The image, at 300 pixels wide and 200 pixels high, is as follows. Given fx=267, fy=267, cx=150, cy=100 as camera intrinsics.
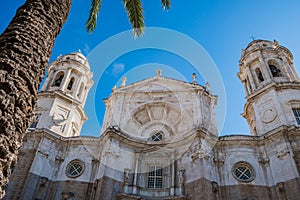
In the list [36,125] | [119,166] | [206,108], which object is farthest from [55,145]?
[206,108]

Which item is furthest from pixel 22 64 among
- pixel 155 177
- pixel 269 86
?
pixel 269 86

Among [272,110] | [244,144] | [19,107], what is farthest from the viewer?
[272,110]

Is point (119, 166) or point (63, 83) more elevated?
point (63, 83)

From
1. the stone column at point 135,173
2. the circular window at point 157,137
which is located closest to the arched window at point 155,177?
the stone column at point 135,173

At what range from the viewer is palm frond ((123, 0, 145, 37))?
1108cm

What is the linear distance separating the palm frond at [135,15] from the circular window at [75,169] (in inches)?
545

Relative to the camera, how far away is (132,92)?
87.2 feet

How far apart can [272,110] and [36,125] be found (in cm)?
2103

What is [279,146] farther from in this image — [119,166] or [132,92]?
[132,92]

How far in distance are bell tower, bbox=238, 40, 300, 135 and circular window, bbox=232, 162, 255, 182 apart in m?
3.99

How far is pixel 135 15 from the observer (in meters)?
11.2

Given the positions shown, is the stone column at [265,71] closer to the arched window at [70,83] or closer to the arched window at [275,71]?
the arched window at [275,71]

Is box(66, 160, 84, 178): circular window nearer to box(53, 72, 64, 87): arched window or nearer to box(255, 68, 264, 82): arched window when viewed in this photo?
box(53, 72, 64, 87): arched window

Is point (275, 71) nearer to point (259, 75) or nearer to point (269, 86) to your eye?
point (259, 75)
